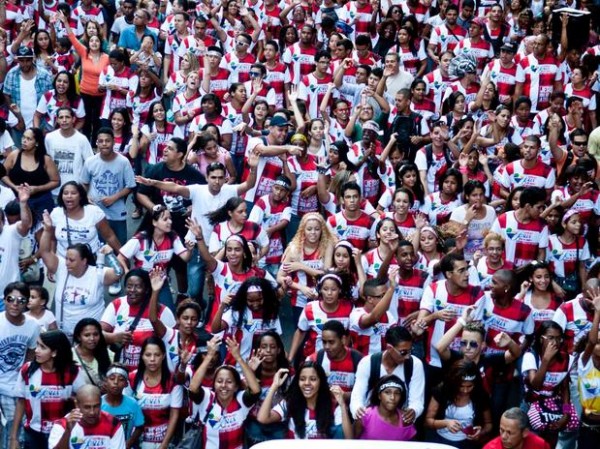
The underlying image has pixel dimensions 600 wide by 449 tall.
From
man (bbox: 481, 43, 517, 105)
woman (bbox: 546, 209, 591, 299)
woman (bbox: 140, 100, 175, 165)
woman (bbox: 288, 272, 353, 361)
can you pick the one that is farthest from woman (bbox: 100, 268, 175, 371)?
man (bbox: 481, 43, 517, 105)

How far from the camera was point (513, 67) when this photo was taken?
1528cm

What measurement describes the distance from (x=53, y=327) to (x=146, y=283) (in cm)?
78

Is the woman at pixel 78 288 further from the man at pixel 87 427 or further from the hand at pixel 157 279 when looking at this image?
the man at pixel 87 427

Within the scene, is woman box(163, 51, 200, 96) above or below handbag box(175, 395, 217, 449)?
above

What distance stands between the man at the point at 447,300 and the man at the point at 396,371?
732 millimetres

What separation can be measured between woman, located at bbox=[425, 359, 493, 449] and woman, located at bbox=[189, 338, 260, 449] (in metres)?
1.26

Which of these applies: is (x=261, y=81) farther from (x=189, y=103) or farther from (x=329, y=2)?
(x=329, y=2)

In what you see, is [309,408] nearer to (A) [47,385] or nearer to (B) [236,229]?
(A) [47,385]

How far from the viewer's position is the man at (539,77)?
1523cm

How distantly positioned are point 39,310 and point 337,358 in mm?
2272

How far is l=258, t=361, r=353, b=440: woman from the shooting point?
862 centimetres

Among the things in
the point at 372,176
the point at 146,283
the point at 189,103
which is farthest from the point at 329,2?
the point at 146,283

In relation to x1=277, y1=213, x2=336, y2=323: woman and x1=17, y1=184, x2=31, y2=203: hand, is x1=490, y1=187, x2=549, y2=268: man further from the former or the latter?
x1=17, y1=184, x2=31, y2=203: hand

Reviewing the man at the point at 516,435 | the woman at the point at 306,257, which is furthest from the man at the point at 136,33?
the man at the point at 516,435
